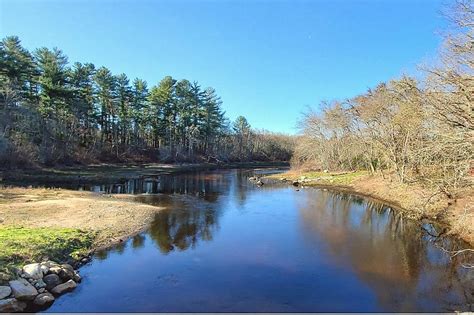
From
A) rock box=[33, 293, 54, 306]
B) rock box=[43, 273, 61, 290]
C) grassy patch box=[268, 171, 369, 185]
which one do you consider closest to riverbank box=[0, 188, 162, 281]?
rock box=[43, 273, 61, 290]

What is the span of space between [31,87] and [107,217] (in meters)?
44.4

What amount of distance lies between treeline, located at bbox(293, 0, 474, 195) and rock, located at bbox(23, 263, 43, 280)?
14305 millimetres

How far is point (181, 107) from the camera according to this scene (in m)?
75.1

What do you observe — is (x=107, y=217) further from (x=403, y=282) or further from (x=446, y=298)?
(x=446, y=298)

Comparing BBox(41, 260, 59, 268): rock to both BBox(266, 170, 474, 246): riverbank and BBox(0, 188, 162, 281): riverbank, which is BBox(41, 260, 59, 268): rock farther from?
BBox(266, 170, 474, 246): riverbank

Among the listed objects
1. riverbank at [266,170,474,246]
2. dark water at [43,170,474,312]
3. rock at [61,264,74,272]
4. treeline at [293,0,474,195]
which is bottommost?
dark water at [43,170,474,312]

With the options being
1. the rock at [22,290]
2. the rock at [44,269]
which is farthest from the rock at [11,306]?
the rock at [44,269]

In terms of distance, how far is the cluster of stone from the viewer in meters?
9.24

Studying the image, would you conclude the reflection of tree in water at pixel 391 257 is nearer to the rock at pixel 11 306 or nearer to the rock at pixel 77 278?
the rock at pixel 77 278

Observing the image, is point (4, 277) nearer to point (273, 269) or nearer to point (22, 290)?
point (22, 290)

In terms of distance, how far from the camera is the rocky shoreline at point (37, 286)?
9.26 m

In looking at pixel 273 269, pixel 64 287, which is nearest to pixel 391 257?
pixel 273 269

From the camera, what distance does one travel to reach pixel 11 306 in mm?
9055

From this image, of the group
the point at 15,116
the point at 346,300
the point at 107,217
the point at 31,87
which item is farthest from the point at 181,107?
the point at 346,300
